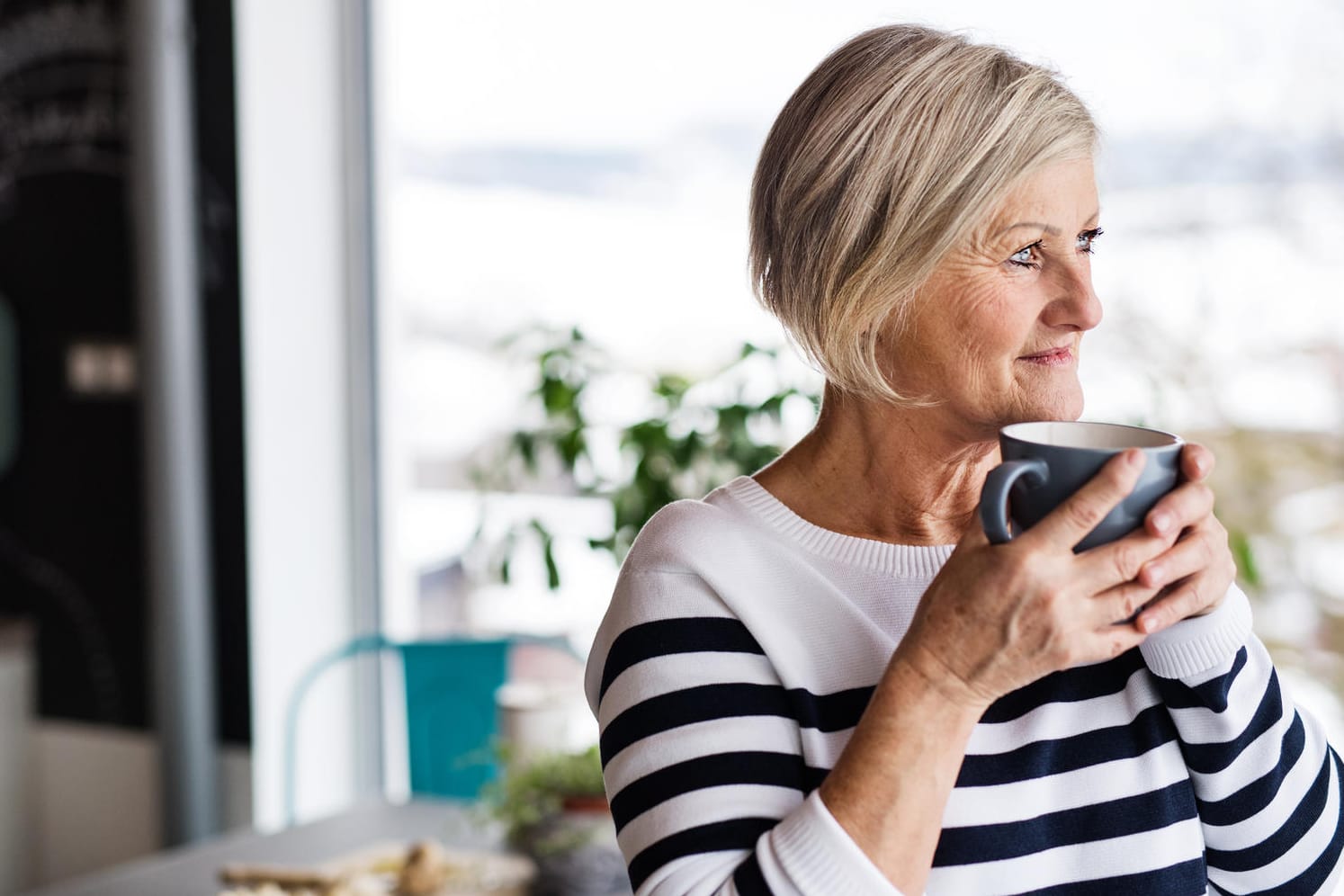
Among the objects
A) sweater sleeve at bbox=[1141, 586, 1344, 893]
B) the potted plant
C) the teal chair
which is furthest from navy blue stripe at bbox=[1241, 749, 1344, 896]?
the teal chair

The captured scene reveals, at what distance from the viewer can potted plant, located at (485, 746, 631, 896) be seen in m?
1.84

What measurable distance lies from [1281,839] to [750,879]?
41 cm

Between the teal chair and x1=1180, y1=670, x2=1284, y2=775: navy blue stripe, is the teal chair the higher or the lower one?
the lower one

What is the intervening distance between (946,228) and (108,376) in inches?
120

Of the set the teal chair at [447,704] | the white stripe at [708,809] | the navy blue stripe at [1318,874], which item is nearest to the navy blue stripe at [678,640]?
the white stripe at [708,809]

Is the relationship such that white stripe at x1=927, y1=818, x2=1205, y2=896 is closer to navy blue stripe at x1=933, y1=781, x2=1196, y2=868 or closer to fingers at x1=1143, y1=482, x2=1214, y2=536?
navy blue stripe at x1=933, y1=781, x2=1196, y2=868

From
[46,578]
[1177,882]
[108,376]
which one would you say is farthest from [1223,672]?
[46,578]

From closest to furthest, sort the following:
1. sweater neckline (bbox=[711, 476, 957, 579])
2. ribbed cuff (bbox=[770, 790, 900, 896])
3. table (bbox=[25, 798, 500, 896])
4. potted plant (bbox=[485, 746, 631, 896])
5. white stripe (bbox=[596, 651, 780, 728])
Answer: ribbed cuff (bbox=[770, 790, 900, 896]), white stripe (bbox=[596, 651, 780, 728]), sweater neckline (bbox=[711, 476, 957, 579]), potted plant (bbox=[485, 746, 631, 896]), table (bbox=[25, 798, 500, 896])

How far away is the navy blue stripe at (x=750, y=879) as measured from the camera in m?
0.81

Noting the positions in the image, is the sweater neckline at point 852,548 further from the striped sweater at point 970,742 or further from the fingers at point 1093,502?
the fingers at point 1093,502

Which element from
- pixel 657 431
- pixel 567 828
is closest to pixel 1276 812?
pixel 567 828

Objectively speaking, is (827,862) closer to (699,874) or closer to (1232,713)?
(699,874)

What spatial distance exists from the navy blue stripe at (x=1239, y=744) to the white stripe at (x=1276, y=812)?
23 mm

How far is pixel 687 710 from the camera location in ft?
2.92
